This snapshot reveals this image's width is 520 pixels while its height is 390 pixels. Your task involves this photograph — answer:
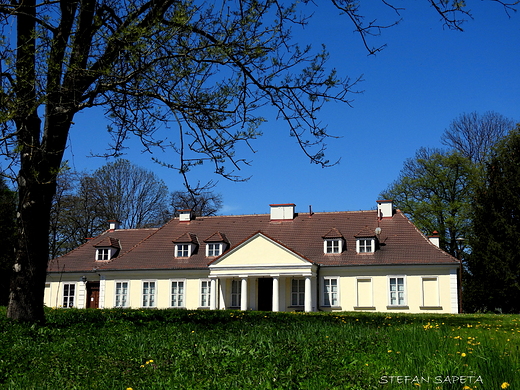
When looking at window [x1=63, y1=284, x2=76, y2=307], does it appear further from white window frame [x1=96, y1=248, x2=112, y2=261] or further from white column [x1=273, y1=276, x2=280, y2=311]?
white column [x1=273, y1=276, x2=280, y2=311]

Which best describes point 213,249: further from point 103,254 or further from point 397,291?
point 397,291

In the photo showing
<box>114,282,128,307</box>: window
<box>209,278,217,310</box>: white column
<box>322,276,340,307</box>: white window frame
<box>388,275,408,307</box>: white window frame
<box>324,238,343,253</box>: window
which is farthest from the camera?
<box>114,282,128,307</box>: window

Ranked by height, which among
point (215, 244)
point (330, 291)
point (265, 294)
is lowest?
point (265, 294)

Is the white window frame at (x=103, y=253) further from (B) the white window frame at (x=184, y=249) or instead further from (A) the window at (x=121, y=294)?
(B) the white window frame at (x=184, y=249)

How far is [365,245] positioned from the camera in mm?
32438

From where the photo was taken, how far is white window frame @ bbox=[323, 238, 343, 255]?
108 ft

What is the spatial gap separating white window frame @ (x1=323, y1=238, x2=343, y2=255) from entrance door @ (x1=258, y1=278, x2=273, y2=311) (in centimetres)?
400

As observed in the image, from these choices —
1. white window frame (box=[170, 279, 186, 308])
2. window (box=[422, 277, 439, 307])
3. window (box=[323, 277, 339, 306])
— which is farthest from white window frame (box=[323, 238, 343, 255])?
white window frame (box=[170, 279, 186, 308])

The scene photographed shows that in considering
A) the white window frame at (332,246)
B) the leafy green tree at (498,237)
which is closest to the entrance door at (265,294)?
the white window frame at (332,246)

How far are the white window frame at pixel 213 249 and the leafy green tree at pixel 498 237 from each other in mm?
15846

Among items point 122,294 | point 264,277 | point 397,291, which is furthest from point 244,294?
point 397,291

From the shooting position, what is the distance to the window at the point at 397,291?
30859mm

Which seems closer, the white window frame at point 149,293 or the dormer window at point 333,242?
the dormer window at point 333,242

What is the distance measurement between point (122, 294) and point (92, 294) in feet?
9.34
